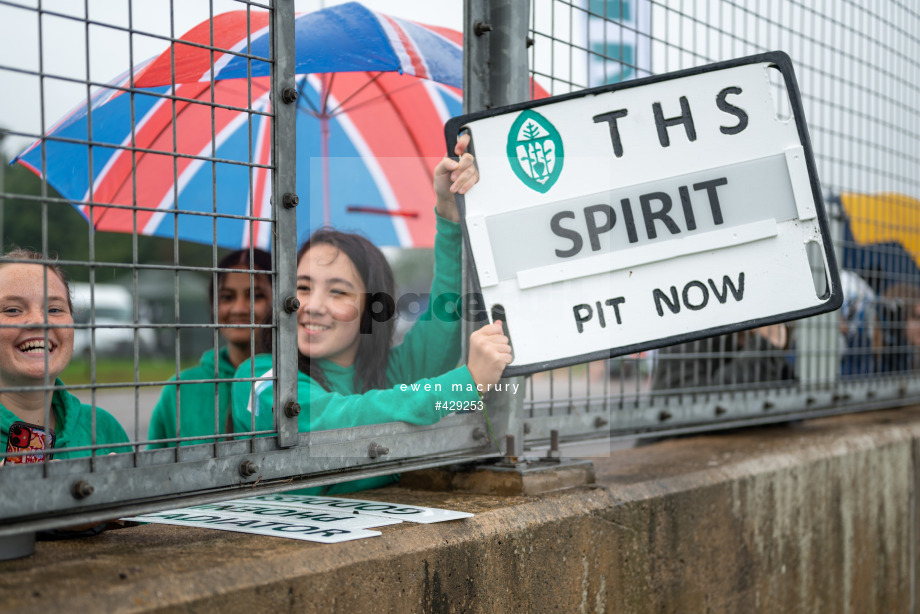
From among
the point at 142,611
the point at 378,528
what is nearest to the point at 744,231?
the point at 378,528

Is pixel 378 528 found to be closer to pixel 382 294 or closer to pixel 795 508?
pixel 382 294

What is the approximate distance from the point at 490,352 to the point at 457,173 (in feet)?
1.64

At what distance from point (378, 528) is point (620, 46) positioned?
182 cm

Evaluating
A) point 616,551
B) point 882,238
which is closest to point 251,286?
point 616,551

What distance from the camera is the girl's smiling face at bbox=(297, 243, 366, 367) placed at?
104 inches

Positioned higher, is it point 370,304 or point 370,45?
point 370,45

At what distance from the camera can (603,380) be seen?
293 cm

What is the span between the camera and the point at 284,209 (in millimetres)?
1984

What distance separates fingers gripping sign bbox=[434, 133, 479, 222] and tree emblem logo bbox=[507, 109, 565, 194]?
4.5 inches

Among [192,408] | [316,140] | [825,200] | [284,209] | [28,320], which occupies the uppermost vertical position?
[316,140]

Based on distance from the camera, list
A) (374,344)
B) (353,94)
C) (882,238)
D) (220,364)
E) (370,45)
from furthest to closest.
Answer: (882,238) → (353,94) → (220,364) → (370,45) → (374,344)

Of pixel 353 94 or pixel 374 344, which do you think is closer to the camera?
pixel 374 344

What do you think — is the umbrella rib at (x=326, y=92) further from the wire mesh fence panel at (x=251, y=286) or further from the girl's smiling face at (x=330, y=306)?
the girl's smiling face at (x=330, y=306)

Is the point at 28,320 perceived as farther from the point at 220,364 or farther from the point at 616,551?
the point at 220,364
